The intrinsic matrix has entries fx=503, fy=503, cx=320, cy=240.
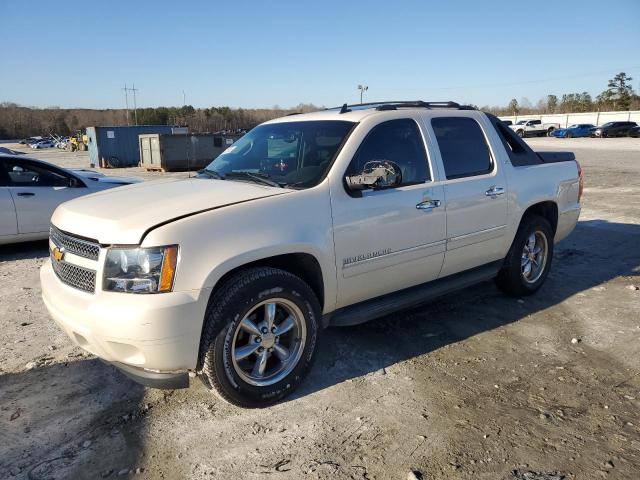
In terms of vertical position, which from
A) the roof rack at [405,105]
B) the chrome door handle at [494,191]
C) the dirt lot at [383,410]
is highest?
the roof rack at [405,105]

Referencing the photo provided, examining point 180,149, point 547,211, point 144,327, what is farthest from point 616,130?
point 144,327

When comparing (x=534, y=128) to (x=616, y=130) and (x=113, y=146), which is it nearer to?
(x=616, y=130)

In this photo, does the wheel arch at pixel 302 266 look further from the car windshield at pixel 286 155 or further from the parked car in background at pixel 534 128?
the parked car in background at pixel 534 128

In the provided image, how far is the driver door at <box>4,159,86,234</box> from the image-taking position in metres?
7.23

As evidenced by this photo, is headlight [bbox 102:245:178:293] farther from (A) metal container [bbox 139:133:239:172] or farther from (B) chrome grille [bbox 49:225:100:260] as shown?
(A) metal container [bbox 139:133:239:172]

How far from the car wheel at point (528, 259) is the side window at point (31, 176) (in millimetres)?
6442

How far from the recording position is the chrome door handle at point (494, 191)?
449 centimetres

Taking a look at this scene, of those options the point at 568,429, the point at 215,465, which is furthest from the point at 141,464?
the point at 568,429

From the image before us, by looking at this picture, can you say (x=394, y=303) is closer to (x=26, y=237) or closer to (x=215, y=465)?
(x=215, y=465)

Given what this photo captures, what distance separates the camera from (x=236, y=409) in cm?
327

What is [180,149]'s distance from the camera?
2538cm

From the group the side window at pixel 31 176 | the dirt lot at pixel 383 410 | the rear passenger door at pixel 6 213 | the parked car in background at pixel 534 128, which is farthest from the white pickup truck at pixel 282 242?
the parked car in background at pixel 534 128

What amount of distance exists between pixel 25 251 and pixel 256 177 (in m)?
5.76

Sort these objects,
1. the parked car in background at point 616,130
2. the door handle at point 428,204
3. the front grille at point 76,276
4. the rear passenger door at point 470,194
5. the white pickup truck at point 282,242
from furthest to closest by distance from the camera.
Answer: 1. the parked car in background at point 616,130
2. the rear passenger door at point 470,194
3. the door handle at point 428,204
4. the front grille at point 76,276
5. the white pickup truck at point 282,242
